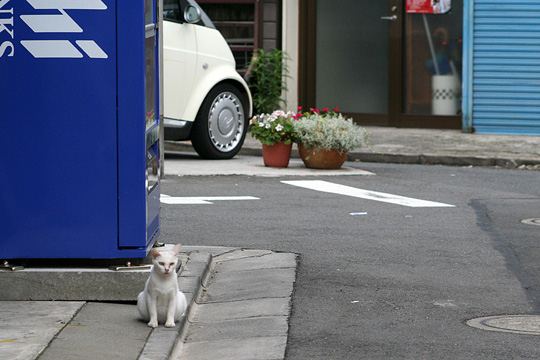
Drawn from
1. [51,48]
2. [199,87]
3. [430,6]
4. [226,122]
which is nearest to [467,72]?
[430,6]

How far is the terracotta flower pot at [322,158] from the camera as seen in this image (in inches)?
625

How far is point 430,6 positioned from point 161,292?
1422 cm

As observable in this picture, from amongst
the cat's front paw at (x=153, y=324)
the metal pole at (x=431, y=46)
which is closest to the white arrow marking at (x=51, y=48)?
the cat's front paw at (x=153, y=324)

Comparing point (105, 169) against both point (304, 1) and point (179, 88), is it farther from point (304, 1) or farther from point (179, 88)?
point (304, 1)

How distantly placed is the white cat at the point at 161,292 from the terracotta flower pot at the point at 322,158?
28.7 ft

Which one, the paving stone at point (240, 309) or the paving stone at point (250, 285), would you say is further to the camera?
the paving stone at point (250, 285)

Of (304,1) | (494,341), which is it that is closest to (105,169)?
(494,341)

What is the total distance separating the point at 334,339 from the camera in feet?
23.3

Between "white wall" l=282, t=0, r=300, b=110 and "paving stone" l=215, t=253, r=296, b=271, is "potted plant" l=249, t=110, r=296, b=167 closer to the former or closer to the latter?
"white wall" l=282, t=0, r=300, b=110

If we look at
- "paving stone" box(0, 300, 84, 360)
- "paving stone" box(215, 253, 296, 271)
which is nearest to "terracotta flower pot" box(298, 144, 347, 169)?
"paving stone" box(215, 253, 296, 271)

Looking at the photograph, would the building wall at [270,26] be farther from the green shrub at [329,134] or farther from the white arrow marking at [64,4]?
the white arrow marking at [64,4]

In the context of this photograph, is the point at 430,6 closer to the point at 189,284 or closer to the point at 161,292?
the point at 189,284

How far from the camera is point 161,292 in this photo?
23.4ft

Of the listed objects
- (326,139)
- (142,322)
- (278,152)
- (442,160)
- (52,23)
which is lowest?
(442,160)
